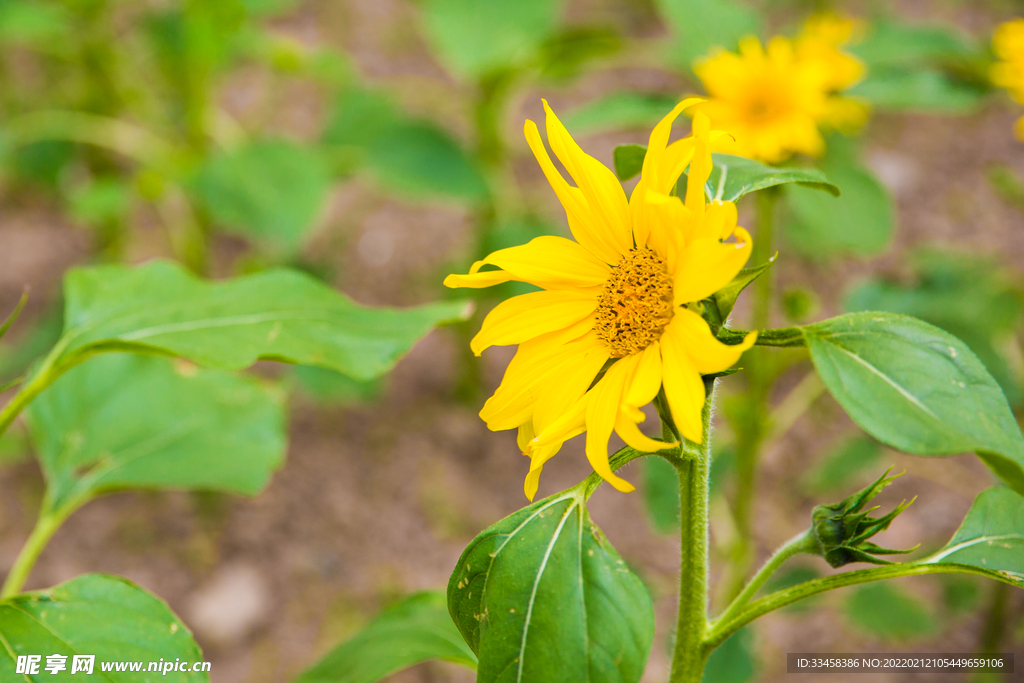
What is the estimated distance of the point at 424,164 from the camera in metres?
1.86

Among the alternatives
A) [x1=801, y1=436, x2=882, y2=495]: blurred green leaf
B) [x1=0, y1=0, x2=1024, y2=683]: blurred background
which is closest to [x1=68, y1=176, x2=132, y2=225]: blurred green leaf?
[x1=0, y1=0, x2=1024, y2=683]: blurred background

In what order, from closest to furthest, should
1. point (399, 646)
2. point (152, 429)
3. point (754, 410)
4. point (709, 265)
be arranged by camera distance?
point (709, 265) → point (399, 646) → point (152, 429) → point (754, 410)

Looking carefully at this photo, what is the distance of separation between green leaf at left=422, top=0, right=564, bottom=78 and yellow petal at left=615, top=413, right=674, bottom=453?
1365 millimetres

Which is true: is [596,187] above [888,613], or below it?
above

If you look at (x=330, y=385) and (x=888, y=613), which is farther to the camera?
(x=330, y=385)

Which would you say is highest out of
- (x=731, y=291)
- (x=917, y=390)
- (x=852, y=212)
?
(x=852, y=212)

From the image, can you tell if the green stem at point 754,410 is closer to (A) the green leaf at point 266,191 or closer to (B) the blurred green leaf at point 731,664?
(B) the blurred green leaf at point 731,664

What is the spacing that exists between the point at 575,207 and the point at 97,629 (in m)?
0.66

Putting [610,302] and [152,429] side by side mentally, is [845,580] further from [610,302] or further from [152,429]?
[152,429]

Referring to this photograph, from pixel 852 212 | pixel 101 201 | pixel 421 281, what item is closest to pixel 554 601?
pixel 852 212

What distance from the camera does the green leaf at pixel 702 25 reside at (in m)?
1.51

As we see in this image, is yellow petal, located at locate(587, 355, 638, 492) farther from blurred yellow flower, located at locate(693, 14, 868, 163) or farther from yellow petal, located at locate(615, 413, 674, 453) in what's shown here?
blurred yellow flower, located at locate(693, 14, 868, 163)

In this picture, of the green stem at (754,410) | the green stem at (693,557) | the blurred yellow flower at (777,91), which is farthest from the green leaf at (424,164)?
the green stem at (693,557)

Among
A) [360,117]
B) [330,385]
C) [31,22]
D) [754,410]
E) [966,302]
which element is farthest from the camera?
[360,117]
